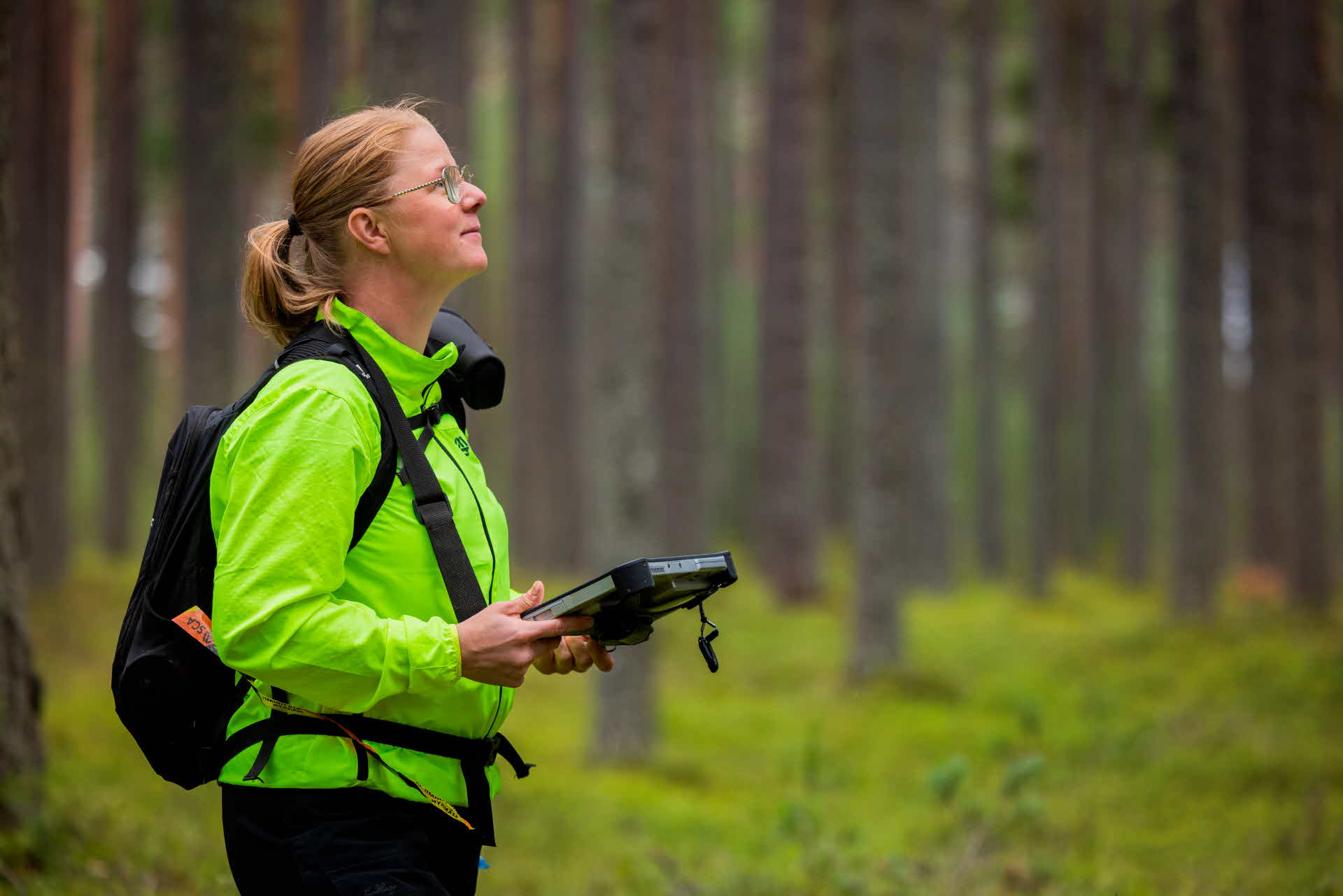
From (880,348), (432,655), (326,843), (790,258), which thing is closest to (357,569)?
(432,655)

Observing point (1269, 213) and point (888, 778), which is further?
point (1269, 213)

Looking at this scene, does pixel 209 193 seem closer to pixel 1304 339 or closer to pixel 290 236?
pixel 290 236

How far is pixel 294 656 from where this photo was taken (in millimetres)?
1908

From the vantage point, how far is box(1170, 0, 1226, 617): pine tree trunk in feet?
49.0

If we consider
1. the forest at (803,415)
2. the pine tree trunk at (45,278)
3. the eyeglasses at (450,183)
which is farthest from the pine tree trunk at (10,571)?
the pine tree trunk at (45,278)

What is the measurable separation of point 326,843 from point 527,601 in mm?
530

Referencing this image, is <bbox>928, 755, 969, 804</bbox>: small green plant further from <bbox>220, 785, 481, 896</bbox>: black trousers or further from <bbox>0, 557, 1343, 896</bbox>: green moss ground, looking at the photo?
<bbox>220, 785, 481, 896</bbox>: black trousers

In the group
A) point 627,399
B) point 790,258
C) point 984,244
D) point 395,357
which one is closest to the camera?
point 395,357

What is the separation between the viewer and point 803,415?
1781 cm

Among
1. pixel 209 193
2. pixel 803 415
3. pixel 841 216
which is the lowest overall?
pixel 803 415

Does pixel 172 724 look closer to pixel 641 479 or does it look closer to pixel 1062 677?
pixel 641 479

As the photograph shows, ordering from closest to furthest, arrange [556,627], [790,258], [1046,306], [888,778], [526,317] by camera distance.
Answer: [556,627], [888,778], [790,258], [1046,306], [526,317]

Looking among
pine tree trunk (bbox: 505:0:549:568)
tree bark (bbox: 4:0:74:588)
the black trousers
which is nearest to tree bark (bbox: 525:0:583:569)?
pine tree trunk (bbox: 505:0:549:568)

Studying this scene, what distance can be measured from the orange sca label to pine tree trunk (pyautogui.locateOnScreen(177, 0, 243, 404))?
37.0 feet
